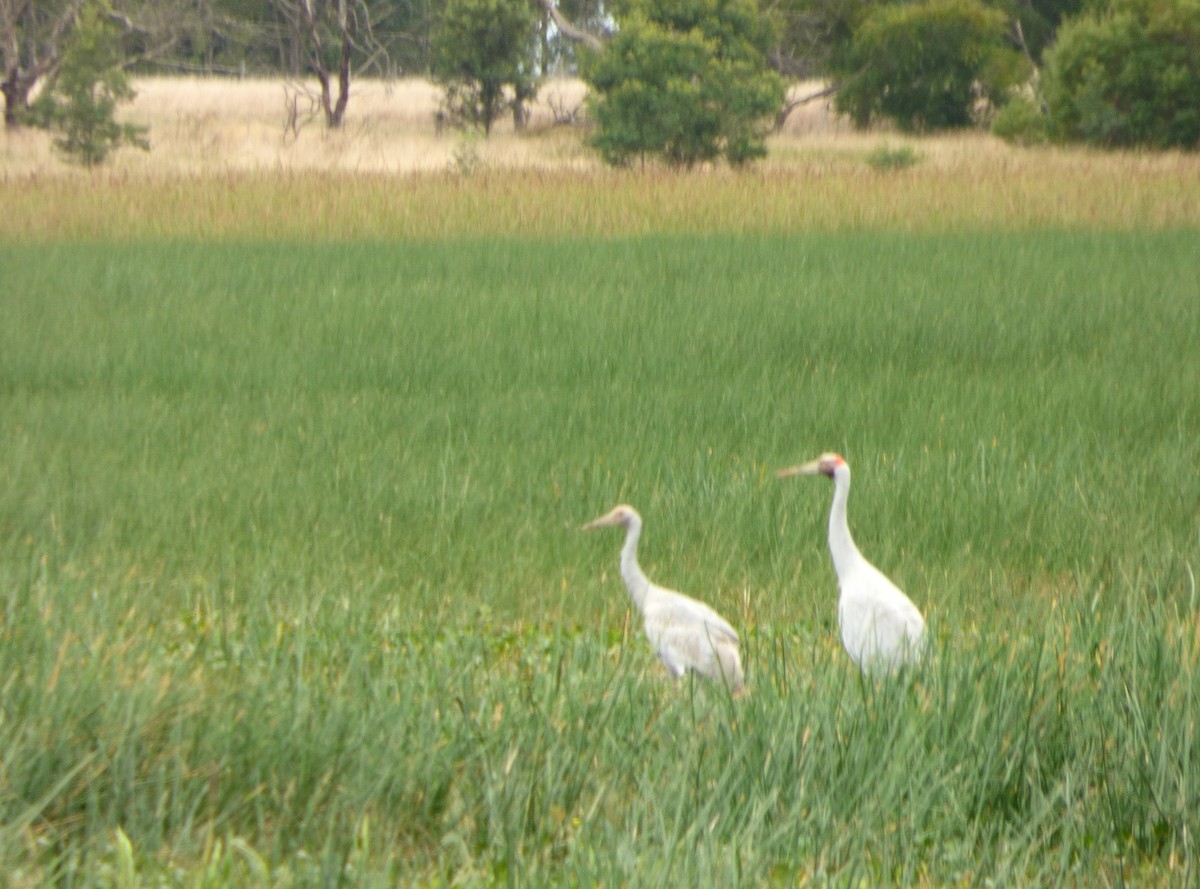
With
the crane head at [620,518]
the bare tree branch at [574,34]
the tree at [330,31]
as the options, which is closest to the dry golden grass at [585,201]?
the crane head at [620,518]

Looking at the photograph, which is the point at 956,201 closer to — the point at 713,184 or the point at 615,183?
the point at 713,184

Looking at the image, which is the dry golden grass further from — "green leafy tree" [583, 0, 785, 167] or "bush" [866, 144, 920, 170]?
"bush" [866, 144, 920, 170]

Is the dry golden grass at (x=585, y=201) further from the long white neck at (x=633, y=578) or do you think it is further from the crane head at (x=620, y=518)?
the long white neck at (x=633, y=578)

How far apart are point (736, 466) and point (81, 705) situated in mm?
4331

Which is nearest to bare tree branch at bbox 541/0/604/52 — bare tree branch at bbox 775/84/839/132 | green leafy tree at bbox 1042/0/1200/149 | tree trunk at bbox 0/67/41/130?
bare tree branch at bbox 775/84/839/132

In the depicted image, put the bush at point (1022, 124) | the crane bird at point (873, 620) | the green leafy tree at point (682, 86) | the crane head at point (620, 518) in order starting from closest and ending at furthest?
the crane bird at point (873, 620) < the crane head at point (620, 518) < the green leafy tree at point (682, 86) < the bush at point (1022, 124)

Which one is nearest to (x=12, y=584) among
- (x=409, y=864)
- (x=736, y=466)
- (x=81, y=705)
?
(x=81, y=705)

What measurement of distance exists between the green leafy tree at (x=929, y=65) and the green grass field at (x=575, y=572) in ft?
89.8

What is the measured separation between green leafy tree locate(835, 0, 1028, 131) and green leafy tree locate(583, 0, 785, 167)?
1129 cm

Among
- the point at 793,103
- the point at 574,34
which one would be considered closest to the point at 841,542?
the point at 574,34

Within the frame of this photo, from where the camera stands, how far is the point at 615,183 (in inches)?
739

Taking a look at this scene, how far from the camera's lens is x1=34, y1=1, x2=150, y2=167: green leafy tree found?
28734 millimetres

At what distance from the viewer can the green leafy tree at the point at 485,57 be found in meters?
35.4

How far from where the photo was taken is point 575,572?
5.43 metres
